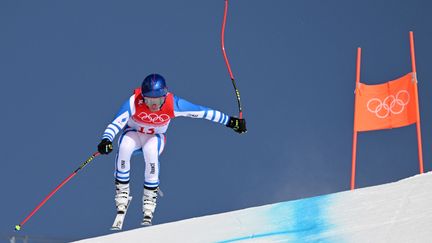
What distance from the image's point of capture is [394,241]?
2922 mm

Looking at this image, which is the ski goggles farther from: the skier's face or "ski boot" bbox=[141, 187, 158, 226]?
"ski boot" bbox=[141, 187, 158, 226]

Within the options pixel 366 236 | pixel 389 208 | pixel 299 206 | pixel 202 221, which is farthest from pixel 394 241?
pixel 202 221

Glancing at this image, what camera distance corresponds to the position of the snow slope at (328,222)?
3.08 m

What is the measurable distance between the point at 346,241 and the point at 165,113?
1631 mm

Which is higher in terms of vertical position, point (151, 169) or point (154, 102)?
point (154, 102)

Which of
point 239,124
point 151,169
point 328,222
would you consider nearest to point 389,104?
point 239,124

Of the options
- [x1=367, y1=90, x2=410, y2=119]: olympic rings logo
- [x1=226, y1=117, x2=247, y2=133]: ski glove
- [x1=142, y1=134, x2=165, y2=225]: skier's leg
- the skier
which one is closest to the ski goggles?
the skier

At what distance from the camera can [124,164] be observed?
14.6ft

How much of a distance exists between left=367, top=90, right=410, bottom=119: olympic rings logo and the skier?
5.57ft

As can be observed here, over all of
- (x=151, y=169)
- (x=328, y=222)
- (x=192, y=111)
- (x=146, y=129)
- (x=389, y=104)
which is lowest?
(x=328, y=222)

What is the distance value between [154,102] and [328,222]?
1.38 metres

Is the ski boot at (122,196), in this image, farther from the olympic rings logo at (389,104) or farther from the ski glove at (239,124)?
the olympic rings logo at (389,104)

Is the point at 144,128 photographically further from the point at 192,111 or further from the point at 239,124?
the point at 239,124

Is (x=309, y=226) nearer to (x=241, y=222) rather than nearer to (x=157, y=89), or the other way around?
(x=241, y=222)
